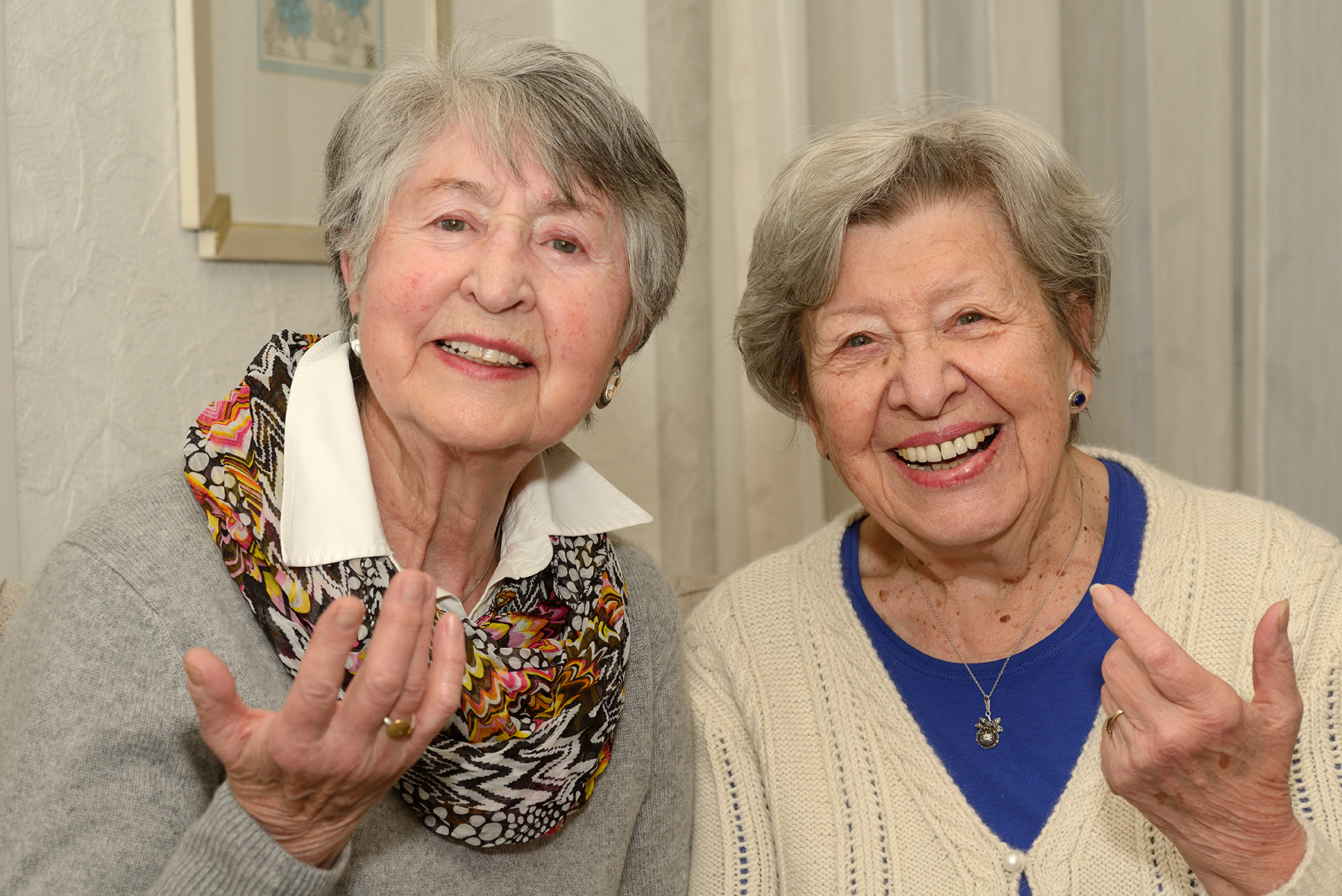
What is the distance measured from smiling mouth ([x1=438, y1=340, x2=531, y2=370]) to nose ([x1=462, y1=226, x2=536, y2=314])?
0.14ft

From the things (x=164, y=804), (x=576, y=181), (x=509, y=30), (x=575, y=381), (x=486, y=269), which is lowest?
(x=164, y=804)

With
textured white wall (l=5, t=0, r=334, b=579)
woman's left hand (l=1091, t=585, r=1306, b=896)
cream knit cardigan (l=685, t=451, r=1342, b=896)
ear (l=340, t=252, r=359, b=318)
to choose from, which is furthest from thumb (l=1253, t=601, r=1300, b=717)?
textured white wall (l=5, t=0, r=334, b=579)

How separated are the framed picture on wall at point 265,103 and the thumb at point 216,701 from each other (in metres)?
0.93

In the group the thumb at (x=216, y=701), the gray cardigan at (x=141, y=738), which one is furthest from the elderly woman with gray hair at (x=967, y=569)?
the thumb at (x=216, y=701)

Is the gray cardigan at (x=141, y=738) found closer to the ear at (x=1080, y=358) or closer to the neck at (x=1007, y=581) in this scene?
the neck at (x=1007, y=581)

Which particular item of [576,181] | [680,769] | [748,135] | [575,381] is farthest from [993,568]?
[748,135]

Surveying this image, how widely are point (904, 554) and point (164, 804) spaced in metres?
1.02

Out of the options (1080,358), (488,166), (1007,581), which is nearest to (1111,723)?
(1007,581)

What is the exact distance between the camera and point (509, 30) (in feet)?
7.75

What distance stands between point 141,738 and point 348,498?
32 cm

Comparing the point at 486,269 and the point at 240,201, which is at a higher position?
the point at 240,201

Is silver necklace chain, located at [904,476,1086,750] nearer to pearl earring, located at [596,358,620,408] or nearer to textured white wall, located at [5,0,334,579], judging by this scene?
pearl earring, located at [596,358,620,408]

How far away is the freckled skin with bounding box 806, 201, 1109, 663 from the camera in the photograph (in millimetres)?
1401

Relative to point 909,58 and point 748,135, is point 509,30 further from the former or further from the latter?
point 909,58
